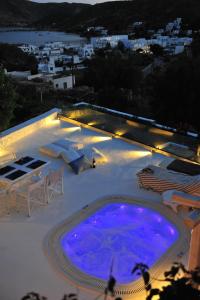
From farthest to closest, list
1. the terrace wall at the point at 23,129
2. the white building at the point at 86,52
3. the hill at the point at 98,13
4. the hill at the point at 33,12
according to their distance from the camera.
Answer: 1. the hill at the point at 33,12
2. the hill at the point at 98,13
3. the white building at the point at 86,52
4. the terrace wall at the point at 23,129

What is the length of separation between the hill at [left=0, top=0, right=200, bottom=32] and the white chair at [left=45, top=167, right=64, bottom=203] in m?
79.4

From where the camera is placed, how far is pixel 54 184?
6.50 meters

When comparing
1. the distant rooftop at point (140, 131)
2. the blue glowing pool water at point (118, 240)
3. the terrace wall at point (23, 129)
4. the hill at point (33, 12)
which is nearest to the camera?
the blue glowing pool water at point (118, 240)

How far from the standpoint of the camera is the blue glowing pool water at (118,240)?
4.77m

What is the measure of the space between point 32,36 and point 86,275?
126 m

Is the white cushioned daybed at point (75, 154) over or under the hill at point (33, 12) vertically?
under

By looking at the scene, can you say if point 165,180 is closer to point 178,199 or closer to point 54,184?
point 178,199

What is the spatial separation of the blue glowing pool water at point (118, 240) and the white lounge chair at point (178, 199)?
287mm

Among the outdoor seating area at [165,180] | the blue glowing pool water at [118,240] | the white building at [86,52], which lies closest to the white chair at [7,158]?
the blue glowing pool water at [118,240]

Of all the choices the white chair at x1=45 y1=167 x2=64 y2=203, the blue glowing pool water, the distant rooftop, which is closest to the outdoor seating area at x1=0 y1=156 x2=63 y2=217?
the white chair at x1=45 y1=167 x2=64 y2=203

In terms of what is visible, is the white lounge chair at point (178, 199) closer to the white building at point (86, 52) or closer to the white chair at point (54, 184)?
the white chair at point (54, 184)

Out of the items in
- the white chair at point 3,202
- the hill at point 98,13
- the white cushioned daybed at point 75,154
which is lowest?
the white chair at point 3,202

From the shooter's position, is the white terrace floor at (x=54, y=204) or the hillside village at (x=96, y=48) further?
the hillside village at (x=96, y=48)

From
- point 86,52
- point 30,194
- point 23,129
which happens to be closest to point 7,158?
point 30,194
